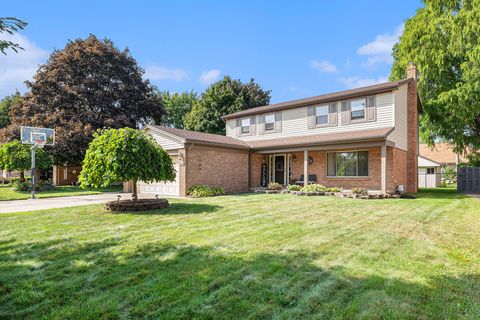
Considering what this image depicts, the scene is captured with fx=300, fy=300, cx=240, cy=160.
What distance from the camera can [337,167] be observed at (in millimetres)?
17125

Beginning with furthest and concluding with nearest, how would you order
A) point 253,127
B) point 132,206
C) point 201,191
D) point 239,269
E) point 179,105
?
point 179,105 < point 253,127 < point 201,191 < point 132,206 < point 239,269

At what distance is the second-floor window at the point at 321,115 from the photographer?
17422 mm

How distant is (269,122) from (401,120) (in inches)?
305

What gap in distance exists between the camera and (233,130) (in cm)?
2184

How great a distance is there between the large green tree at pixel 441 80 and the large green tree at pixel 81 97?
838 inches

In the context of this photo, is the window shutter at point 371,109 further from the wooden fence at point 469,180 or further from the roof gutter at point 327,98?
the wooden fence at point 469,180

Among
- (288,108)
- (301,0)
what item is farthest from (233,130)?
(301,0)

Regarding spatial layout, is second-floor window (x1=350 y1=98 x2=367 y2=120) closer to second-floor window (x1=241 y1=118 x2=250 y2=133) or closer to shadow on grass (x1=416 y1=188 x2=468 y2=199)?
shadow on grass (x1=416 y1=188 x2=468 y2=199)

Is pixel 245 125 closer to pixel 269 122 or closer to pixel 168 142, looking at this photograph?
pixel 269 122

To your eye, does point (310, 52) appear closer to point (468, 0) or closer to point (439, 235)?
point (468, 0)

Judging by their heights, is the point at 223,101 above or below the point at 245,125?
above

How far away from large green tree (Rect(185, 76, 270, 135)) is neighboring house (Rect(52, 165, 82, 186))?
13241 millimetres

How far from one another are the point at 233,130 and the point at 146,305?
19.0m

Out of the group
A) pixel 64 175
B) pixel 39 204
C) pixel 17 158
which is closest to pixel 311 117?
pixel 39 204
